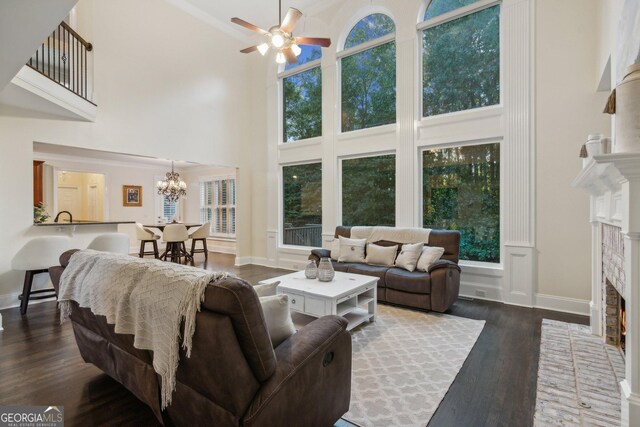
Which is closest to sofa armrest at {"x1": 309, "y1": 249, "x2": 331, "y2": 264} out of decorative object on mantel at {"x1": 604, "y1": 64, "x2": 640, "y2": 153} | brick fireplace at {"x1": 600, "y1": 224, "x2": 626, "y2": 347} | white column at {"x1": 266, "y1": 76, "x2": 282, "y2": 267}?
white column at {"x1": 266, "y1": 76, "x2": 282, "y2": 267}

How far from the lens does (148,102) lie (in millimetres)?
5379

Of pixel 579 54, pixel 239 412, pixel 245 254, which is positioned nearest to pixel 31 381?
pixel 239 412

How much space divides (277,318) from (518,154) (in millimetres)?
4021

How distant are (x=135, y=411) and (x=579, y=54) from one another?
564 centimetres

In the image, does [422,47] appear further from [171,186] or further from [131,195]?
[131,195]

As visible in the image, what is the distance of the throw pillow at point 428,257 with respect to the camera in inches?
157

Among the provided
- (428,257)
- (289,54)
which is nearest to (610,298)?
(428,257)

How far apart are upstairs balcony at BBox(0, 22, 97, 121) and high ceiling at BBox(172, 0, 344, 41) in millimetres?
2192

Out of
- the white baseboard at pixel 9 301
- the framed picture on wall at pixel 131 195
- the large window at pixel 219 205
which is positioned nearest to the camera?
the white baseboard at pixel 9 301

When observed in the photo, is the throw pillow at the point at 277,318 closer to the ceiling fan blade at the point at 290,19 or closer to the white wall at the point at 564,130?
the ceiling fan blade at the point at 290,19

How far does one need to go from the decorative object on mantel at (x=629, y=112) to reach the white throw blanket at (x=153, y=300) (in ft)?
7.14

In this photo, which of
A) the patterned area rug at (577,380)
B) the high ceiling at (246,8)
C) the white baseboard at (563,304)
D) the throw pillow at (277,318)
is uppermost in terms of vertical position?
the high ceiling at (246,8)

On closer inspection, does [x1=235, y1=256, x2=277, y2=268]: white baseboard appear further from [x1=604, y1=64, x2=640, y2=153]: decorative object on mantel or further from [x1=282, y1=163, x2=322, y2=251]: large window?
[x1=604, y1=64, x2=640, y2=153]: decorative object on mantel

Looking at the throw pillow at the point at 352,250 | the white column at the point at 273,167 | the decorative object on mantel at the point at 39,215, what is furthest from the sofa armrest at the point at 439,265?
the decorative object on mantel at the point at 39,215
